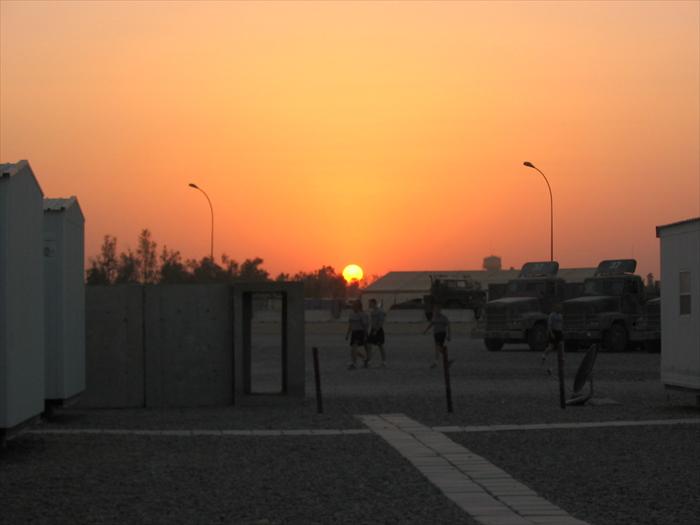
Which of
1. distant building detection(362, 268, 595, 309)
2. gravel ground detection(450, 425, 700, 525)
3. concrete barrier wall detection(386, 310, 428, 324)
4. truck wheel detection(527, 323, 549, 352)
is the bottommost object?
gravel ground detection(450, 425, 700, 525)

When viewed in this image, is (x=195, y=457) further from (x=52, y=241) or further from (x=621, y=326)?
(x=621, y=326)

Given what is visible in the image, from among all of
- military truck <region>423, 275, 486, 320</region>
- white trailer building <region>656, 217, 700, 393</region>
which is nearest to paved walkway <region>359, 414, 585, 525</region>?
white trailer building <region>656, 217, 700, 393</region>

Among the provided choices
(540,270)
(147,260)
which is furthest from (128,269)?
(540,270)

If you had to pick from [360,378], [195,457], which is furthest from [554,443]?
[360,378]

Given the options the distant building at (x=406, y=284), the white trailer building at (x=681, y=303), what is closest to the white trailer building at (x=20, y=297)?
the white trailer building at (x=681, y=303)

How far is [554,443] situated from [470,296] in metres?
67.8

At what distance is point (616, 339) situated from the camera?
141 feet

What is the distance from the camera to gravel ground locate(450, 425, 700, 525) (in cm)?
1041

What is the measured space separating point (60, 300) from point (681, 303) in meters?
9.90

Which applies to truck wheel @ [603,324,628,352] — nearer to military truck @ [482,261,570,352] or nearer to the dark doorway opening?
military truck @ [482,261,570,352]

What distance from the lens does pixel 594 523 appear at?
31.9ft

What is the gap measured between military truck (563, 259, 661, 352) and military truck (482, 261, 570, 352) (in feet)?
3.85

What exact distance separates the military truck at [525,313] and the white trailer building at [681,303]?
2255cm

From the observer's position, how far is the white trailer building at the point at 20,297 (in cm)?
1364
